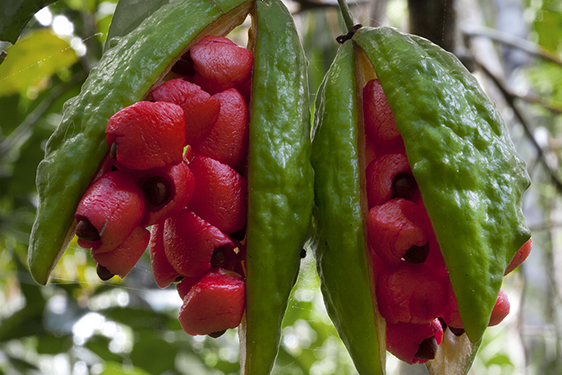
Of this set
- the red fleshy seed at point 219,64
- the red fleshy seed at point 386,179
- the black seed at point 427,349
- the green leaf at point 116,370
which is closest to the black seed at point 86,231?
the red fleshy seed at point 219,64

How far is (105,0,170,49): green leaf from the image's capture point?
3.46ft

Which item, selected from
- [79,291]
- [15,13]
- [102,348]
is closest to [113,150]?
[15,13]

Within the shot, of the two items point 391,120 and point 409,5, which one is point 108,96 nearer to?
point 391,120

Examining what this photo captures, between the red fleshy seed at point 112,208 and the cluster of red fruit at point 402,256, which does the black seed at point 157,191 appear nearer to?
the red fleshy seed at point 112,208

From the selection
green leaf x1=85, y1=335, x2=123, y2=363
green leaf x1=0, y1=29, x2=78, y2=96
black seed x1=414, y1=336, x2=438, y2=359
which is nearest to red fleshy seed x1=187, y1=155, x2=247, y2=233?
black seed x1=414, y1=336, x2=438, y2=359

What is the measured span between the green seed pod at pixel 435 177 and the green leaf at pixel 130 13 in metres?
0.39

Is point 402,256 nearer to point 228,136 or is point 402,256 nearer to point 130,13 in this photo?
point 228,136

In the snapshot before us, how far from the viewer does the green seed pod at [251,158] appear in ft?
2.48

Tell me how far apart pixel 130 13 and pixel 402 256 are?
2.32ft

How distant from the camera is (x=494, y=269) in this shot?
75cm

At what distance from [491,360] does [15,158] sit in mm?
3094

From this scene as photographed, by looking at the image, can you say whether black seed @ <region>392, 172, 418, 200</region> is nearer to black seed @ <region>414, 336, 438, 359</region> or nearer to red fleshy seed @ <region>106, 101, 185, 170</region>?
black seed @ <region>414, 336, 438, 359</region>

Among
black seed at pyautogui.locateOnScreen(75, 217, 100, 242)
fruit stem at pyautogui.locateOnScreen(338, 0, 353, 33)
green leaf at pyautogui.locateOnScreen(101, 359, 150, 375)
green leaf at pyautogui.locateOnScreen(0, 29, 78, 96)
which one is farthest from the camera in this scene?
green leaf at pyautogui.locateOnScreen(101, 359, 150, 375)

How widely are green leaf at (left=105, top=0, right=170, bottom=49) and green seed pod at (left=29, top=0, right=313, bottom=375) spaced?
16 centimetres
